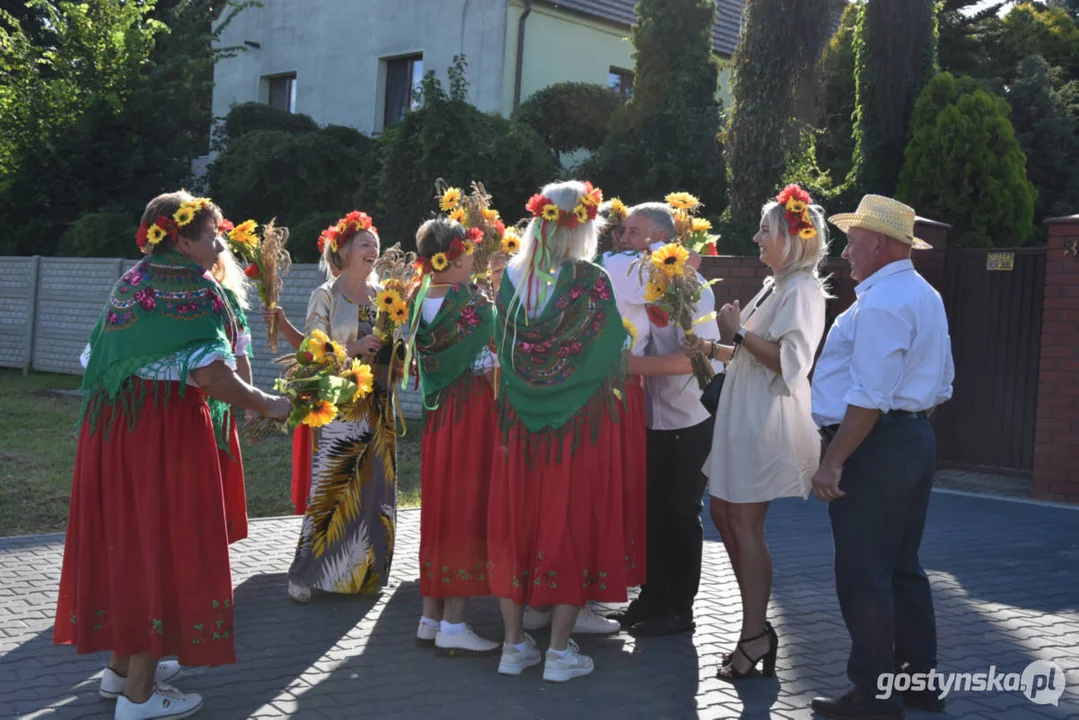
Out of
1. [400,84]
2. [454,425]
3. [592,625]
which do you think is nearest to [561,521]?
[454,425]

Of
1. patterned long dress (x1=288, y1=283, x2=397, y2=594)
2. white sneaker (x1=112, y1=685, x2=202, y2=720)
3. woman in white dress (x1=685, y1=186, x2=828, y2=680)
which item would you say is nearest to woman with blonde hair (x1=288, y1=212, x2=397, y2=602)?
patterned long dress (x1=288, y1=283, x2=397, y2=594)

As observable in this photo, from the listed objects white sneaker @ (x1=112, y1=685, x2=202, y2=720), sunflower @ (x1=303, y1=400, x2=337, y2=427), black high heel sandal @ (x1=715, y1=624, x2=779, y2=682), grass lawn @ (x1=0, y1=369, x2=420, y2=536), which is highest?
sunflower @ (x1=303, y1=400, x2=337, y2=427)

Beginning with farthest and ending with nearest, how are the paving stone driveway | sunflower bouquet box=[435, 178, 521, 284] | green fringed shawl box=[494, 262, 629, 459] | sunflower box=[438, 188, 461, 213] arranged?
sunflower box=[438, 188, 461, 213] < sunflower bouquet box=[435, 178, 521, 284] < green fringed shawl box=[494, 262, 629, 459] < the paving stone driveway

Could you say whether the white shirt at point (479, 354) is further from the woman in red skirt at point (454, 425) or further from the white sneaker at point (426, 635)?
the white sneaker at point (426, 635)

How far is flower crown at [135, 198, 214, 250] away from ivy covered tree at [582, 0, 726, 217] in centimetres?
1278

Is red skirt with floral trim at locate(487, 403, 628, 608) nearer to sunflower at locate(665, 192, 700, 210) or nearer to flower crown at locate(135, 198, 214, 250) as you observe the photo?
sunflower at locate(665, 192, 700, 210)

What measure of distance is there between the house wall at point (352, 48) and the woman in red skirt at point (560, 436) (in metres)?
16.5

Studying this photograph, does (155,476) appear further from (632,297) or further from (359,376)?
(632,297)

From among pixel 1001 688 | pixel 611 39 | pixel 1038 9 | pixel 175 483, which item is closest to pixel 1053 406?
pixel 1001 688

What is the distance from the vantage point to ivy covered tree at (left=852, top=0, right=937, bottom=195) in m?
14.3

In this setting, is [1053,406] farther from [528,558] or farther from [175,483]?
[175,483]

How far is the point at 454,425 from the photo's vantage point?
546 cm

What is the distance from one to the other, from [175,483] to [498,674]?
5.65 ft

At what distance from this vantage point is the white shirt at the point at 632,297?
533 cm
